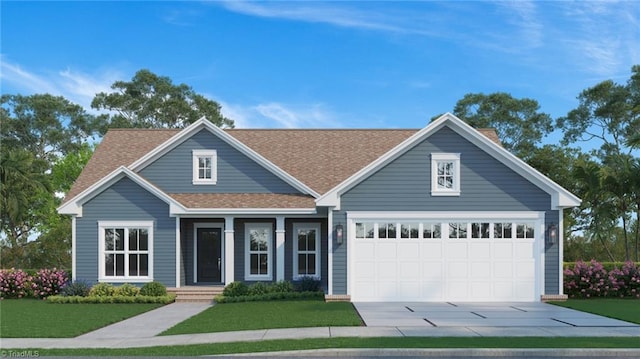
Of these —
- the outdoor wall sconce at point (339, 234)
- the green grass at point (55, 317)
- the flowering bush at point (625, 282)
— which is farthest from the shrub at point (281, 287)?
the flowering bush at point (625, 282)

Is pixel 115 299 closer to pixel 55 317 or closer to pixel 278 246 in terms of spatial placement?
pixel 55 317

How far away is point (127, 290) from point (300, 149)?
9334 millimetres

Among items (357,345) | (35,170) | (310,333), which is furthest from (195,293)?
(35,170)

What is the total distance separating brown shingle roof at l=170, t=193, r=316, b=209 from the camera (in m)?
20.8

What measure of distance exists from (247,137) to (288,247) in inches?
252

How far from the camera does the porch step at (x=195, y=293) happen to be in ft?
65.7

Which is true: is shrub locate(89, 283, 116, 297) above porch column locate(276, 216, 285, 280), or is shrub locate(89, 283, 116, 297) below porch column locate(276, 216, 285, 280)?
below

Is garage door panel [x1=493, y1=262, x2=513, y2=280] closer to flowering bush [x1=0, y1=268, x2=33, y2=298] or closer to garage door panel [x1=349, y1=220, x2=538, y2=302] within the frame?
garage door panel [x1=349, y1=220, x2=538, y2=302]

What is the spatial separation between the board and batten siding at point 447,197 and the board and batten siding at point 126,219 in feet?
19.4

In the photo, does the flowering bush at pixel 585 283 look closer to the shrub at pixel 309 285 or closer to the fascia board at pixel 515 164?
the fascia board at pixel 515 164

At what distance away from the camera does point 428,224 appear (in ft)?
62.5

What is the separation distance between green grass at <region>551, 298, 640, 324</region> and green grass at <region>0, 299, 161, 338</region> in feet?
41.0

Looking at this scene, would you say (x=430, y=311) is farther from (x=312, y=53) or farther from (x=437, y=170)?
(x=312, y=53)

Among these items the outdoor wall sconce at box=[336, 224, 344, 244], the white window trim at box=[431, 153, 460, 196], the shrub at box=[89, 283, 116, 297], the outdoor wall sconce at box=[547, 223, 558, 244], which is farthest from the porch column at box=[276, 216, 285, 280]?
the outdoor wall sconce at box=[547, 223, 558, 244]
